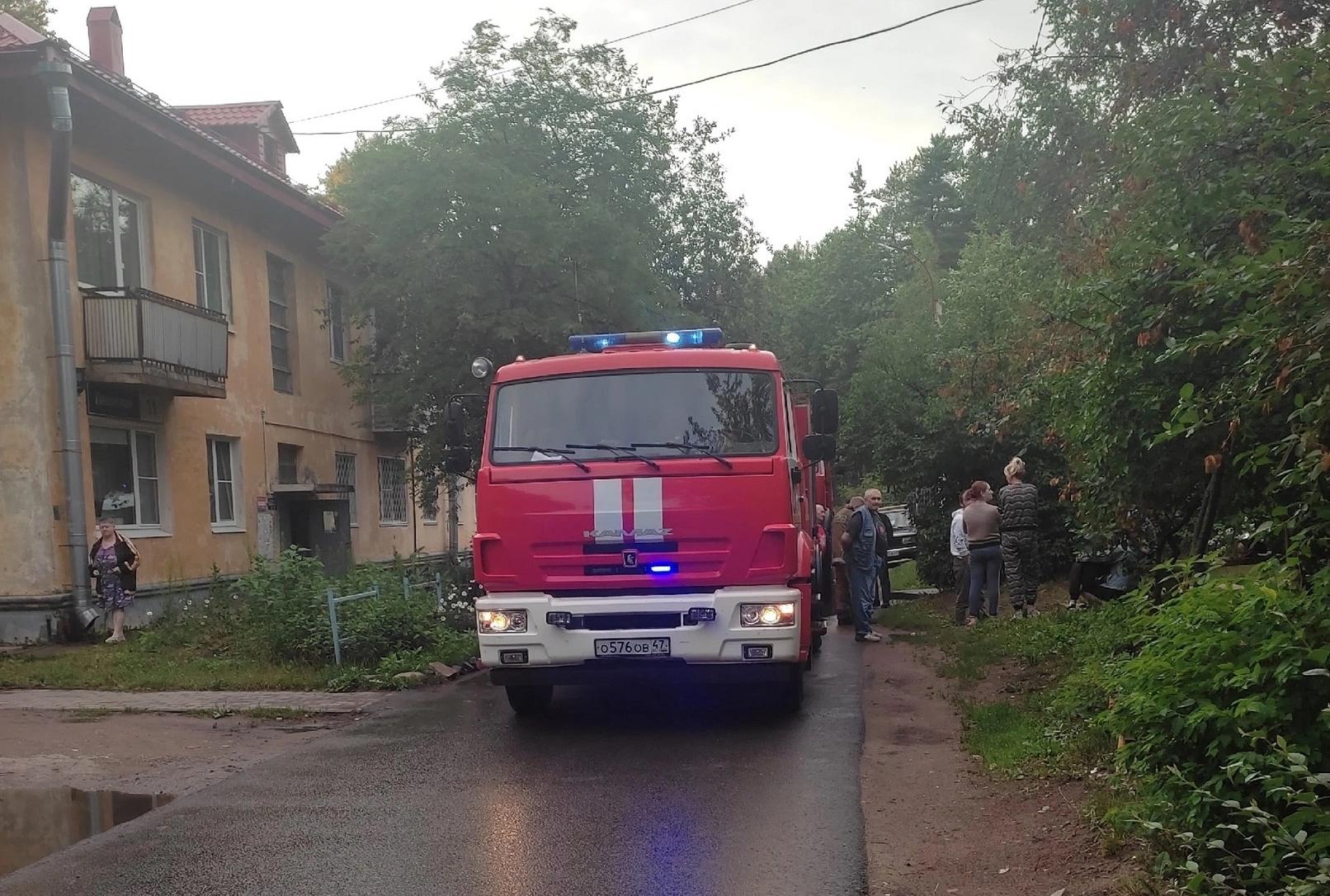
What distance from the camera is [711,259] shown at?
78.2ft

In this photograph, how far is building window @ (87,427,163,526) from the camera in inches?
584

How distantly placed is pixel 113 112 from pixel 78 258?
189cm

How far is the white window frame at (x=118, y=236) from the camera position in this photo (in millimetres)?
14758

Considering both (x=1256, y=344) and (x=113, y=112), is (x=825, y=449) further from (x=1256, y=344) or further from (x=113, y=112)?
(x=113, y=112)

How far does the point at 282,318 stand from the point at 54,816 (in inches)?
602

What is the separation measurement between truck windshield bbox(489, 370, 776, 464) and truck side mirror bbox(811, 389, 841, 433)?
2.27ft

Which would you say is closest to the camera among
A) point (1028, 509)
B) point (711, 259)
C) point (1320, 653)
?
point (1320, 653)

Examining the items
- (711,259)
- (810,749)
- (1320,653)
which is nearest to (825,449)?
(810,749)

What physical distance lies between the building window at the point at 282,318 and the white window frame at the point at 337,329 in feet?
4.07

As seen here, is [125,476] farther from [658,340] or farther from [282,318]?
[658,340]

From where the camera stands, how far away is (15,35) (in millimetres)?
13828

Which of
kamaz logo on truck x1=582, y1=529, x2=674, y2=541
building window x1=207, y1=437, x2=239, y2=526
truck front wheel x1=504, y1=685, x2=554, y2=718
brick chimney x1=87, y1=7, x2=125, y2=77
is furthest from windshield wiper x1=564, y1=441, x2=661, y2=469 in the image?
brick chimney x1=87, y1=7, x2=125, y2=77

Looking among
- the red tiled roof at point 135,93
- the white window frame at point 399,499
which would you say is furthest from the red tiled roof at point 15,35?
the white window frame at point 399,499

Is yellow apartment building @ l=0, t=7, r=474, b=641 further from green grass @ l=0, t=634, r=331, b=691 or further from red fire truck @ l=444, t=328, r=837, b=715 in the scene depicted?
red fire truck @ l=444, t=328, r=837, b=715
